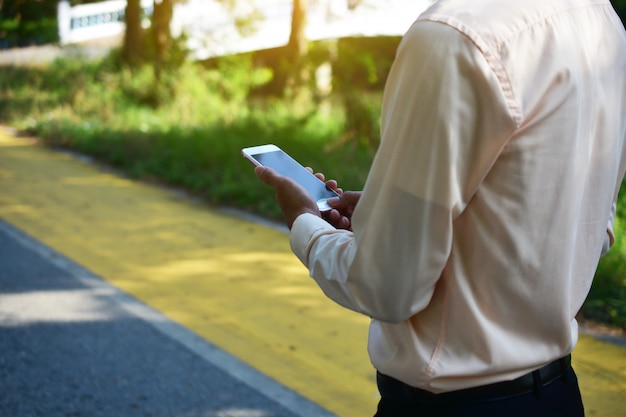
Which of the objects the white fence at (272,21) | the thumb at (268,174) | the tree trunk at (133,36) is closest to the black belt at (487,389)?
the thumb at (268,174)

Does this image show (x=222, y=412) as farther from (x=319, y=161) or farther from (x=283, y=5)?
(x=283, y=5)

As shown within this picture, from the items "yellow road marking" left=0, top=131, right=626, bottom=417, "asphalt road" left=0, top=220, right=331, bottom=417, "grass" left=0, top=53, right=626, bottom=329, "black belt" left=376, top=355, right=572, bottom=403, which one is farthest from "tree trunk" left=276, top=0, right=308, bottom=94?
"black belt" left=376, top=355, right=572, bottom=403

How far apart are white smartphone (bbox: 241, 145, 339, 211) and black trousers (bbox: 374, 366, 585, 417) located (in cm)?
46

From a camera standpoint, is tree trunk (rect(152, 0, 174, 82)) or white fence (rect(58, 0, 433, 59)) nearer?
tree trunk (rect(152, 0, 174, 82))

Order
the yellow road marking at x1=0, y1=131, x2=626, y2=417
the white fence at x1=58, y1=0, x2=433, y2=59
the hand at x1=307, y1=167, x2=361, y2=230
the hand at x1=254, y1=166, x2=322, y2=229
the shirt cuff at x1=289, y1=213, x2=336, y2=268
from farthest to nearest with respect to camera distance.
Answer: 1. the white fence at x1=58, y1=0, x2=433, y2=59
2. the yellow road marking at x1=0, y1=131, x2=626, y2=417
3. the hand at x1=307, y1=167, x2=361, y2=230
4. the hand at x1=254, y1=166, x2=322, y2=229
5. the shirt cuff at x1=289, y1=213, x2=336, y2=268

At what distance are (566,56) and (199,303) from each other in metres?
4.75

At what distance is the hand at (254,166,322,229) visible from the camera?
70.0 inches

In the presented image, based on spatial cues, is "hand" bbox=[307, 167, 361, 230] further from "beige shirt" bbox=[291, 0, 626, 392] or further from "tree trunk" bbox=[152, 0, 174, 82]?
"tree trunk" bbox=[152, 0, 174, 82]

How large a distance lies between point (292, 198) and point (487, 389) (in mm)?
567

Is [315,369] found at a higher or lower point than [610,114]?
lower

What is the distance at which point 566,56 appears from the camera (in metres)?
1.47

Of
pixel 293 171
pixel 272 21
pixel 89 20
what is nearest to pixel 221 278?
pixel 293 171

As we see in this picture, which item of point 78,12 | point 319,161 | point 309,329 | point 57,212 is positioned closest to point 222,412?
point 309,329

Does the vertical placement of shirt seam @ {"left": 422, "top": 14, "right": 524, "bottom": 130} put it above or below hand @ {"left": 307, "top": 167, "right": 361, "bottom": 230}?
above
